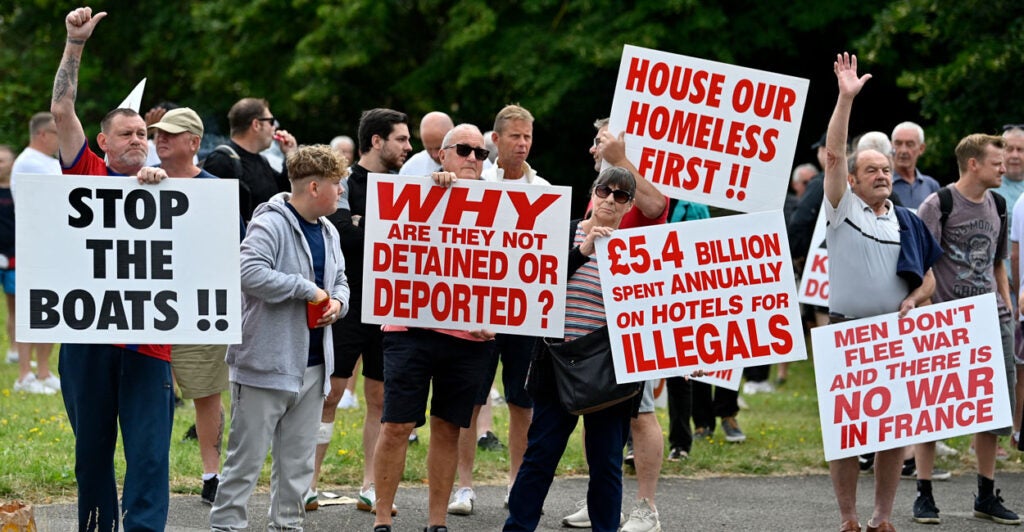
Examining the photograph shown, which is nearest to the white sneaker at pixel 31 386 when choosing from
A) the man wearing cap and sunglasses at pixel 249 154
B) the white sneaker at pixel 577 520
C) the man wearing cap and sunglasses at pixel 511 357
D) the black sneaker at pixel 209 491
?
the man wearing cap and sunglasses at pixel 249 154

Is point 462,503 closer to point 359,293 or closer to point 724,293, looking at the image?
point 359,293

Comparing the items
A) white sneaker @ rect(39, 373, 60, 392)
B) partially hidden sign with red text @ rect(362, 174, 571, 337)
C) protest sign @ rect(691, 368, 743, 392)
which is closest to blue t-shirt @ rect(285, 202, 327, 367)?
partially hidden sign with red text @ rect(362, 174, 571, 337)

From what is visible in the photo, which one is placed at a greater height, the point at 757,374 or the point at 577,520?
the point at 757,374

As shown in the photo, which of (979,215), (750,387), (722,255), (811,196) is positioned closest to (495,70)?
(750,387)

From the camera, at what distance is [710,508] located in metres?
8.12

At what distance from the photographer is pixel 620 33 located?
1900 centimetres

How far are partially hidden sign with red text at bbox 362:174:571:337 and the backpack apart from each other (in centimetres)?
297

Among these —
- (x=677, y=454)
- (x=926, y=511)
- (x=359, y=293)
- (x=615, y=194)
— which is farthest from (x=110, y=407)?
(x=677, y=454)

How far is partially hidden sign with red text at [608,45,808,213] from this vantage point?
7.58 meters

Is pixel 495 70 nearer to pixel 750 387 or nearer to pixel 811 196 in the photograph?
pixel 750 387

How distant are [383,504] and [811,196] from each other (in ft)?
19.7

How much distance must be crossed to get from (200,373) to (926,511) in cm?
429

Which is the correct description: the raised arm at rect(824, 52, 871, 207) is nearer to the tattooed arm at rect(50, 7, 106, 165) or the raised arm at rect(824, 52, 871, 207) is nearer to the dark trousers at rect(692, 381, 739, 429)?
the tattooed arm at rect(50, 7, 106, 165)

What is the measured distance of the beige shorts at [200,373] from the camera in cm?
743
